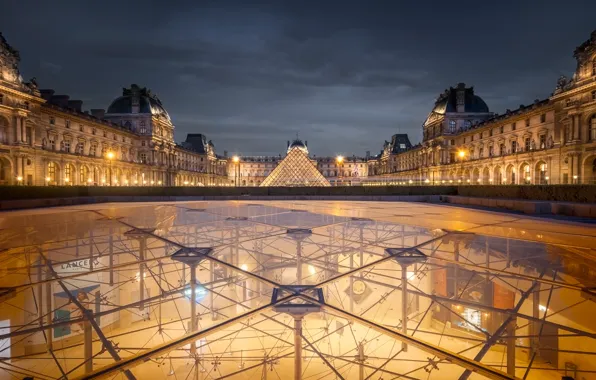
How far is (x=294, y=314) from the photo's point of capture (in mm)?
2467

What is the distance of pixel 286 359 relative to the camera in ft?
8.73

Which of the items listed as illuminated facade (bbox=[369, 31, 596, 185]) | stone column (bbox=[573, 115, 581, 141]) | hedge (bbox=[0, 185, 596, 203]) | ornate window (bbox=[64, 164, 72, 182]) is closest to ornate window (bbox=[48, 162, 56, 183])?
ornate window (bbox=[64, 164, 72, 182])

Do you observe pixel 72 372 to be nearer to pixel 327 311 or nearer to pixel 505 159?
pixel 327 311

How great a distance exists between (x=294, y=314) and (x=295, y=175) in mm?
38952

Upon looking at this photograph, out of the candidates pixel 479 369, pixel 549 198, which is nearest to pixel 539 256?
pixel 479 369

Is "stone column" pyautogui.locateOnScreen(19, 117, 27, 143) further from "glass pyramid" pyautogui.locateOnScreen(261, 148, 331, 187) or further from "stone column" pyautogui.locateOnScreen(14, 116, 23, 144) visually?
"glass pyramid" pyautogui.locateOnScreen(261, 148, 331, 187)

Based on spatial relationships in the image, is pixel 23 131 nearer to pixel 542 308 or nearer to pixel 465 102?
pixel 542 308

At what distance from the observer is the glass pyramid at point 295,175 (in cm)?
4034

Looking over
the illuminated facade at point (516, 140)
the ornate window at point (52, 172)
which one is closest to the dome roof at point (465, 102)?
the illuminated facade at point (516, 140)

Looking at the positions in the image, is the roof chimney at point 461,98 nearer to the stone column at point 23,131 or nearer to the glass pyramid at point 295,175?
the glass pyramid at point 295,175

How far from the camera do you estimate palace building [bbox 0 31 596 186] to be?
31250 mm

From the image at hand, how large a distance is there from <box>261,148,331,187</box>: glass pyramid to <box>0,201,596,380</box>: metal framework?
3453cm

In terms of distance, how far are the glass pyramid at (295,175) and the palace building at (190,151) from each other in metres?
6.39

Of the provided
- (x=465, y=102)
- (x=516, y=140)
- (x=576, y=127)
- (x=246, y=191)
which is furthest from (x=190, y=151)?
(x=576, y=127)
